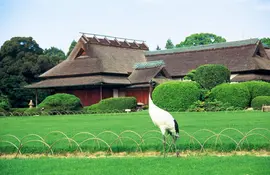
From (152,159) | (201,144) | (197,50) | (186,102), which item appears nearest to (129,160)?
(152,159)

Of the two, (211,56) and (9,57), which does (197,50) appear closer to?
(211,56)

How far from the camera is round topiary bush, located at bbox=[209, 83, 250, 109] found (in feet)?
111

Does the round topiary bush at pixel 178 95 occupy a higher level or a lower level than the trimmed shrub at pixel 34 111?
higher

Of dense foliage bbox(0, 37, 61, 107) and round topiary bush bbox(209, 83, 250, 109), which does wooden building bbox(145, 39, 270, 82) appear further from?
dense foliage bbox(0, 37, 61, 107)

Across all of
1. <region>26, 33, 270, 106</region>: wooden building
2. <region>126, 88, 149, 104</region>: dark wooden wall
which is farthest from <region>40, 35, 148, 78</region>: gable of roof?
<region>126, 88, 149, 104</region>: dark wooden wall

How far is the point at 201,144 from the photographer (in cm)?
1391

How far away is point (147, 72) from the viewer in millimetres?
46469

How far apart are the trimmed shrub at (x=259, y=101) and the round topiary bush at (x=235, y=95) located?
2.12 feet

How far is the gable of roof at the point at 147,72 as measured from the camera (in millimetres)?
45519

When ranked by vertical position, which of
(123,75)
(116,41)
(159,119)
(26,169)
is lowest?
(26,169)

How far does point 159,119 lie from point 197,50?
37328 millimetres

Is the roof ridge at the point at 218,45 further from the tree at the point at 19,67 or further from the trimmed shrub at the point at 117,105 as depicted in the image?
the trimmed shrub at the point at 117,105

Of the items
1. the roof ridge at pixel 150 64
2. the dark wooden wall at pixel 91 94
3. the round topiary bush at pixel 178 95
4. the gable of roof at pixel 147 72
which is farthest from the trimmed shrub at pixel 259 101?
the dark wooden wall at pixel 91 94

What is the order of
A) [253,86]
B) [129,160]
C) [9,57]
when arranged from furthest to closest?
[9,57]
[253,86]
[129,160]
